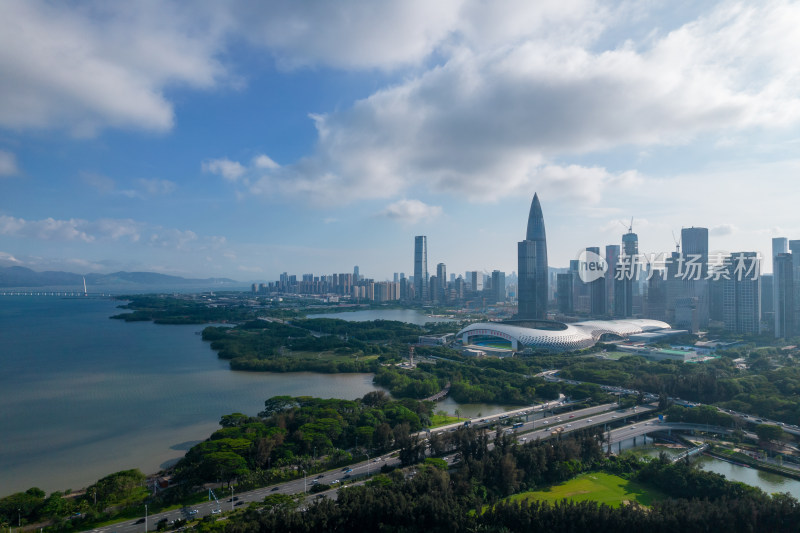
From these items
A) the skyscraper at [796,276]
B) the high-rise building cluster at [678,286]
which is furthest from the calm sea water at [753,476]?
the skyscraper at [796,276]

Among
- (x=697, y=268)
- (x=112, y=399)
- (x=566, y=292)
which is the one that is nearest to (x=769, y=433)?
(x=112, y=399)

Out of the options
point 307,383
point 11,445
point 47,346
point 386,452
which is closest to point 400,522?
point 386,452

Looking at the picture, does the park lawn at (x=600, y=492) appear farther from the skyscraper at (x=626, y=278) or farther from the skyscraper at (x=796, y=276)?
the skyscraper at (x=626, y=278)

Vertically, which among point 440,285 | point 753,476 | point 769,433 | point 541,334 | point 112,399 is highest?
point 440,285

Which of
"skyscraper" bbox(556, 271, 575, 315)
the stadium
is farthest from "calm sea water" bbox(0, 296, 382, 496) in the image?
"skyscraper" bbox(556, 271, 575, 315)

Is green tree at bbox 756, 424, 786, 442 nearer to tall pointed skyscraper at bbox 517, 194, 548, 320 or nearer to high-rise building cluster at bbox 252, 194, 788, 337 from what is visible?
high-rise building cluster at bbox 252, 194, 788, 337

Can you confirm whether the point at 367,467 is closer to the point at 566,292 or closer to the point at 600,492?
the point at 600,492

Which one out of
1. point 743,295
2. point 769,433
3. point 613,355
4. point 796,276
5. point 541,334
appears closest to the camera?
point 769,433
